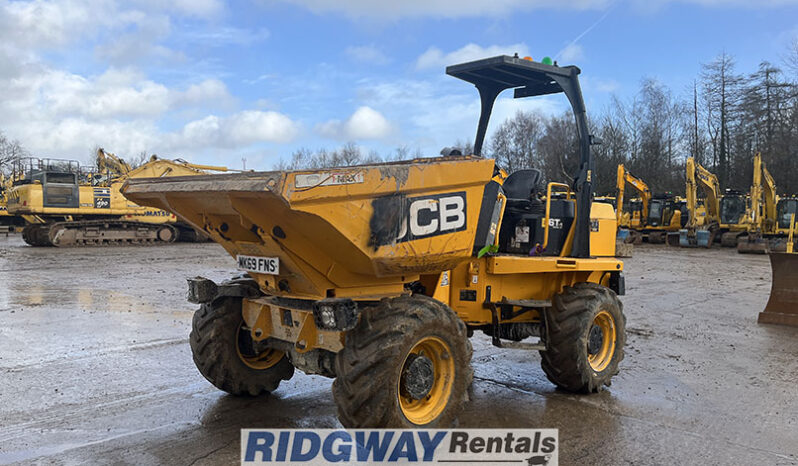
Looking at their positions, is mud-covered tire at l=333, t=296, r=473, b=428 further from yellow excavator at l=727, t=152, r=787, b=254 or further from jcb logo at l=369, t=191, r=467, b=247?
yellow excavator at l=727, t=152, r=787, b=254

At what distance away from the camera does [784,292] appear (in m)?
9.66

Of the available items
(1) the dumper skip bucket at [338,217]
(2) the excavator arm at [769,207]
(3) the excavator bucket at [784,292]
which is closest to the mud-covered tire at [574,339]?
(1) the dumper skip bucket at [338,217]

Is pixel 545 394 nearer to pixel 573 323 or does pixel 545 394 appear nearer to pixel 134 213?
pixel 573 323

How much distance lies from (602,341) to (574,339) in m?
0.68

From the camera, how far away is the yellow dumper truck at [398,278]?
3.72 meters

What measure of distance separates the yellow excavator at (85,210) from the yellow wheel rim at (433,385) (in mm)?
19149

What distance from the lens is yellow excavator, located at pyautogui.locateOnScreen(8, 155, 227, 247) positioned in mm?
22578

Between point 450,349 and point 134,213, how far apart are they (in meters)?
23.3

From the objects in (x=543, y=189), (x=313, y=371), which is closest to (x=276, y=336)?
(x=313, y=371)

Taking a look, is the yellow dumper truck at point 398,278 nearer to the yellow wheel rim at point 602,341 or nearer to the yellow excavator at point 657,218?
the yellow wheel rim at point 602,341

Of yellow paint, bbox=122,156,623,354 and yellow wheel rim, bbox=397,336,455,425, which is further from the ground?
yellow paint, bbox=122,156,623,354

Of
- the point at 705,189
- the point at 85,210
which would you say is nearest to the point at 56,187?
the point at 85,210

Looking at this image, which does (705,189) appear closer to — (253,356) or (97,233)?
(97,233)

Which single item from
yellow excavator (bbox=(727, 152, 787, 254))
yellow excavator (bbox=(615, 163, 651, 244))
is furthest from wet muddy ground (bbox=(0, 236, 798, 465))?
yellow excavator (bbox=(615, 163, 651, 244))
